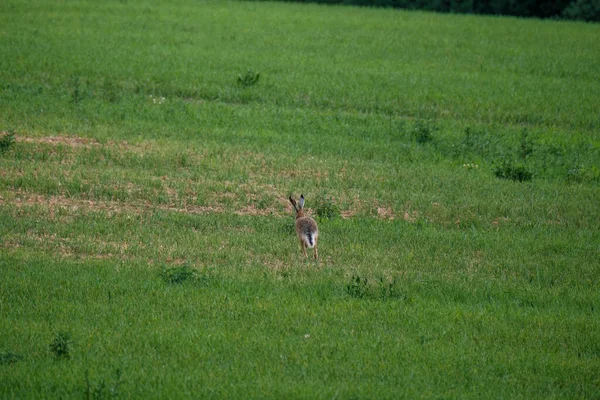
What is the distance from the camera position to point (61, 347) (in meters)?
8.25

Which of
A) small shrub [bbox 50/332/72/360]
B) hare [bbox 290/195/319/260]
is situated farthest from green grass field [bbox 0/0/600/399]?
hare [bbox 290/195/319/260]

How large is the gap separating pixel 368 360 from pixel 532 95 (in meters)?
17.6

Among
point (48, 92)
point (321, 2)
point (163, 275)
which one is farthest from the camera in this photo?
point (321, 2)

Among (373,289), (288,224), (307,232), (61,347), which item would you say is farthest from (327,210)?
(61,347)

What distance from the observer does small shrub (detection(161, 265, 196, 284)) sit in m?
10.5

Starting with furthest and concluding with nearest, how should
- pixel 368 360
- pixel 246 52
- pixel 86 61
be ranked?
pixel 246 52
pixel 86 61
pixel 368 360

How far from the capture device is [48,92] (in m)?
21.2

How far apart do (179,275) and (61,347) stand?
2.42m

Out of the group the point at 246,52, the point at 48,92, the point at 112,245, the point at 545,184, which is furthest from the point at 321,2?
the point at 112,245

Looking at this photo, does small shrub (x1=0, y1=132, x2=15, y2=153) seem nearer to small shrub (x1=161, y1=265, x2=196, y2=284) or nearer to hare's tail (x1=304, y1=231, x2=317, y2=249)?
small shrub (x1=161, y1=265, x2=196, y2=284)

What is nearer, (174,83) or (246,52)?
(174,83)

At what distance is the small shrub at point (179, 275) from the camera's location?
10.5 metres

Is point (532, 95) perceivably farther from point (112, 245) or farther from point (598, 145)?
point (112, 245)

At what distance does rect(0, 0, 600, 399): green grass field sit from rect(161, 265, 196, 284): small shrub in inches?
2.3
